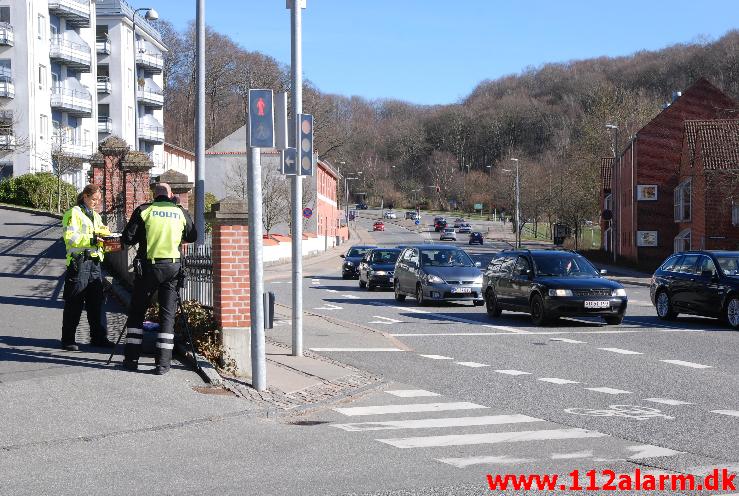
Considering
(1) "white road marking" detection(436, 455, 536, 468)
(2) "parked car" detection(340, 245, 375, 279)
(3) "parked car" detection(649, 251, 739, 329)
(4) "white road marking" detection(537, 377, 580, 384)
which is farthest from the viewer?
(2) "parked car" detection(340, 245, 375, 279)

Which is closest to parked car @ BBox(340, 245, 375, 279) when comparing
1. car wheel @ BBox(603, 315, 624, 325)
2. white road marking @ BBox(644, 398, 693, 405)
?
car wheel @ BBox(603, 315, 624, 325)

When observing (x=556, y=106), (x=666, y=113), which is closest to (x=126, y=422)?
(x=666, y=113)

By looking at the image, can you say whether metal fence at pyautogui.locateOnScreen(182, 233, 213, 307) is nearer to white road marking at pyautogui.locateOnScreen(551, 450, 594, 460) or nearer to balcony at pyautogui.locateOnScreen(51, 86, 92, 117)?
white road marking at pyautogui.locateOnScreen(551, 450, 594, 460)

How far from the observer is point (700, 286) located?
66.1 ft

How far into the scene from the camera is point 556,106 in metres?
150

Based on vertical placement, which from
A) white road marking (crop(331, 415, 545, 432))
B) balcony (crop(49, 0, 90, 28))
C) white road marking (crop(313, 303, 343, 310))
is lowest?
white road marking (crop(313, 303, 343, 310))

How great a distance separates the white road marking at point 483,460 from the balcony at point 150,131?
76.8 metres

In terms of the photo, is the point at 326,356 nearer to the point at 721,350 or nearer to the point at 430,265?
the point at 721,350

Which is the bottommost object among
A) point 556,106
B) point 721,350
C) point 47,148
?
point 721,350

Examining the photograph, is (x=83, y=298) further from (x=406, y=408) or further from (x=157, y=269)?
(x=406, y=408)

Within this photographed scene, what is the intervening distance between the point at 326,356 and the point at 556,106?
5554 inches

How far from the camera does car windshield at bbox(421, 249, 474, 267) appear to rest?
2652 centimetres

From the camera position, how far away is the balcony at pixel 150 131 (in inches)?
3209

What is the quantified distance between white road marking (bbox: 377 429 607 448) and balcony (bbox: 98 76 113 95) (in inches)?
2936
